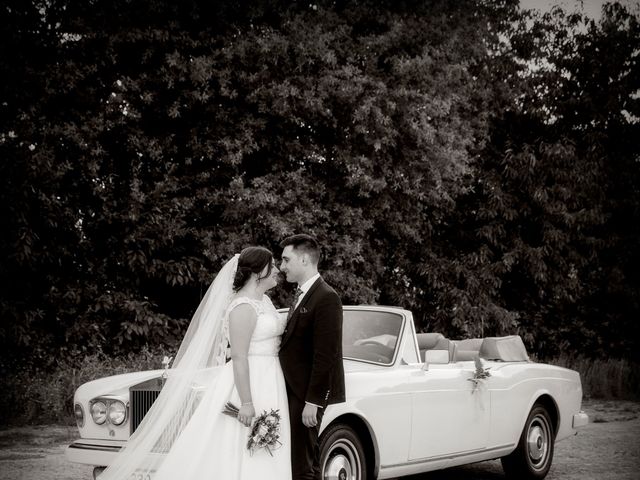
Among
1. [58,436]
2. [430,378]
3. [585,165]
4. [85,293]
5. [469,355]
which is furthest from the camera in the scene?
[585,165]

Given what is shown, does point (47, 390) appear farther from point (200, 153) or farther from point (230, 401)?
point (230, 401)

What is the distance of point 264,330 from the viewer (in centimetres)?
521

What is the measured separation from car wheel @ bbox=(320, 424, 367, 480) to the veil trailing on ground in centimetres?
96

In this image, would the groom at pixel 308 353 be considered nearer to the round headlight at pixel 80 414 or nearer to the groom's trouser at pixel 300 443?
the groom's trouser at pixel 300 443

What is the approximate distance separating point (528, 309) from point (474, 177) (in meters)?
3.74

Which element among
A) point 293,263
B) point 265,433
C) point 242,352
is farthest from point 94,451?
point 293,263

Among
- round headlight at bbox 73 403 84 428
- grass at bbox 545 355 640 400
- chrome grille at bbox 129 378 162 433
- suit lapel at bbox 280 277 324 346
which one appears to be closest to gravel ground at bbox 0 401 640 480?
round headlight at bbox 73 403 84 428

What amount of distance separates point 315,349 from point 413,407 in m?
2.00

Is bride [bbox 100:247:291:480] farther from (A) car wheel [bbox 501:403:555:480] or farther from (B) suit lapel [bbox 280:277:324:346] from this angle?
(A) car wheel [bbox 501:403:555:480]

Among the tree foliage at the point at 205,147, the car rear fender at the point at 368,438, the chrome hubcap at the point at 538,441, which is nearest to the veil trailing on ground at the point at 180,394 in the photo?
the car rear fender at the point at 368,438

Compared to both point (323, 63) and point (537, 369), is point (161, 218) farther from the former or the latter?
point (537, 369)

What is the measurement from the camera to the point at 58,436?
11.0 meters

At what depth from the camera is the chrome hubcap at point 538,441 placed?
8422 millimetres

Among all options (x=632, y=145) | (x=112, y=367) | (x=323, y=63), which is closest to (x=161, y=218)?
(x=112, y=367)
